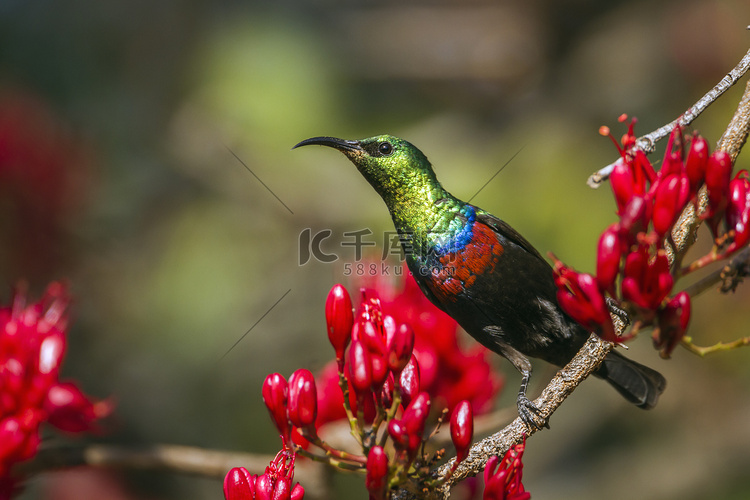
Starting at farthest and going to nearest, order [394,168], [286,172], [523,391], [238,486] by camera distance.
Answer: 1. [286,172]
2. [394,168]
3. [523,391]
4. [238,486]

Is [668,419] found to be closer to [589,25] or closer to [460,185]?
[460,185]

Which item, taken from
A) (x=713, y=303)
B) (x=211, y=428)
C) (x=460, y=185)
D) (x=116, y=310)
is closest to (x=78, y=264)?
(x=116, y=310)

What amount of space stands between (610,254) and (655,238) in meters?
0.09

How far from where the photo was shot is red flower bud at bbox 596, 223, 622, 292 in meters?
1.38

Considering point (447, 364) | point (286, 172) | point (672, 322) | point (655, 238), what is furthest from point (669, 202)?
point (286, 172)

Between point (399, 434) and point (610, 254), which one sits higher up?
point (610, 254)

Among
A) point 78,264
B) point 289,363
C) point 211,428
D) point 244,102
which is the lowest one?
point 211,428

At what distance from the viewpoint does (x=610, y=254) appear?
1.38 meters

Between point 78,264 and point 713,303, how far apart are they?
3770mm

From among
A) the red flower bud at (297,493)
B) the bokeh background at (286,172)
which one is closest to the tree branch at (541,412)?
the red flower bud at (297,493)

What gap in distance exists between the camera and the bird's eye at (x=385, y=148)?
2.26 metres

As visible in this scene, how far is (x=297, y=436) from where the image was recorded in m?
1.77

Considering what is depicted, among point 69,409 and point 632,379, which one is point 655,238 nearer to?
point 632,379

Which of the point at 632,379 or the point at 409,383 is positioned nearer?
the point at 409,383
